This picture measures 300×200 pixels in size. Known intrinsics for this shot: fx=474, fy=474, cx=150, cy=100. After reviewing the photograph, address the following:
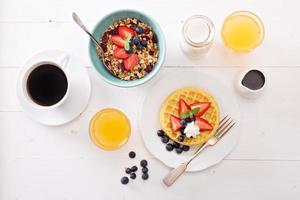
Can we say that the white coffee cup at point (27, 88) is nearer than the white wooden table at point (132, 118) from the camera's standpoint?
Yes

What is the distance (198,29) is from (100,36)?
0.27 metres

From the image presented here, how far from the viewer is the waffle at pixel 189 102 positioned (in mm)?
1335

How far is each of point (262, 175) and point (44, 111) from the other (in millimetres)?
654

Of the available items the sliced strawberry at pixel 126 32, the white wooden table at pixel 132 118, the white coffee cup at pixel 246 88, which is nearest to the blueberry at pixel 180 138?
the white wooden table at pixel 132 118

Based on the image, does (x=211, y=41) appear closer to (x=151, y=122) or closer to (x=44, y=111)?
(x=151, y=122)

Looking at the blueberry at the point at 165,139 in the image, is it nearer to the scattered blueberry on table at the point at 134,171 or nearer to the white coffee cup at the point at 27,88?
the scattered blueberry on table at the point at 134,171

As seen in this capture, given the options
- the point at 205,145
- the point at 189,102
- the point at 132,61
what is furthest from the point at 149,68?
the point at 205,145

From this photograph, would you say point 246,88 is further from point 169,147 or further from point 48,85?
point 48,85

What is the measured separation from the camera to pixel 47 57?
1346mm

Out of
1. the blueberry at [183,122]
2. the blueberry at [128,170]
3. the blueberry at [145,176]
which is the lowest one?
the blueberry at [128,170]

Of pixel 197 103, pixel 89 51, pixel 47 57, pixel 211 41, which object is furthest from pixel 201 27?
pixel 47 57

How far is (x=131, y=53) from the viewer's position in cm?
131

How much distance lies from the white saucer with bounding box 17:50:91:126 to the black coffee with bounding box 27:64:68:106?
0.11ft

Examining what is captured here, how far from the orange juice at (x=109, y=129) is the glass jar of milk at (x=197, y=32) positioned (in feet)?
0.91
